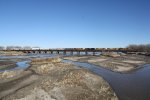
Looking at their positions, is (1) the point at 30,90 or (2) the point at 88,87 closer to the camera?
(1) the point at 30,90

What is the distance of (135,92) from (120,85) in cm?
341

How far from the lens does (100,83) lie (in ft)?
72.9

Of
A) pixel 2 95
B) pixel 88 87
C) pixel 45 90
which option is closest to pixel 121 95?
pixel 88 87

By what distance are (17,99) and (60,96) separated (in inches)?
157

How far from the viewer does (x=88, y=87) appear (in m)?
20.0

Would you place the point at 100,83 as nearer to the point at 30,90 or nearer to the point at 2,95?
the point at 30,90

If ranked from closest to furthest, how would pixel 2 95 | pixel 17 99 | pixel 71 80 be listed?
1. pixel 17 99
2. pixel 2 95
3. pixel 71 80

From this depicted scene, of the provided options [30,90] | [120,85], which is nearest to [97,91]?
[120,85]

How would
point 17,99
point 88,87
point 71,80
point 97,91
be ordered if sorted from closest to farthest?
point 17,99
point 97,91
point 88,87
point 71,80

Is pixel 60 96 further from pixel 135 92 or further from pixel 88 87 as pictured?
pixel 135 92

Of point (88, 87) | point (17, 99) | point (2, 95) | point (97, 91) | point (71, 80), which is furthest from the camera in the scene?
point (71, 80)

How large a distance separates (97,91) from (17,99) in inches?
324

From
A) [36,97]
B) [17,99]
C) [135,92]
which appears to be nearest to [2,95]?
[17,99]

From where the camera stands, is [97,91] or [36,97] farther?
[97,91]
